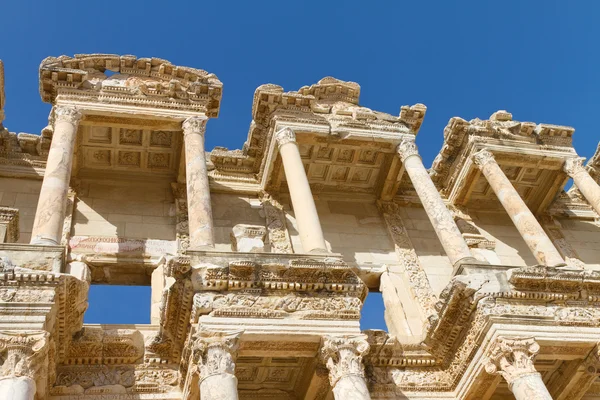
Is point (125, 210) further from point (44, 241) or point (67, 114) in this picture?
point (44, 241)

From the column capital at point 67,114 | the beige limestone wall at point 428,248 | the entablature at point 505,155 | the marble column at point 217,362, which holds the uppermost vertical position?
the entablature at point 505,155

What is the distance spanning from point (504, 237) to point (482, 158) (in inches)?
121

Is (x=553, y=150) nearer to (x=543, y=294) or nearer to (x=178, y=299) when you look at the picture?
(x=543, y=294)

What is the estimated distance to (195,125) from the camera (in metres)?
15.0

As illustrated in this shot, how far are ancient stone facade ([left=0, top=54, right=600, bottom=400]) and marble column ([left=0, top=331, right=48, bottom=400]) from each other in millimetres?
26

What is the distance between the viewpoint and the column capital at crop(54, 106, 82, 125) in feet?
46.6

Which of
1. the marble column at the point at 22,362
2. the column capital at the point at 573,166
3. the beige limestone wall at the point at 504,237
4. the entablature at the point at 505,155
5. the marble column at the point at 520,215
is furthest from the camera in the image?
the beige limestone wall at the point at 504,237

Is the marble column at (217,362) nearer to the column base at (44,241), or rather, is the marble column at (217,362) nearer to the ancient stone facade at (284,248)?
the ancient stone facade at (284,248)

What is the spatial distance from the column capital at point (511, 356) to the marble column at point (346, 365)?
94.3 inches

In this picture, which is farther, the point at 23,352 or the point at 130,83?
the point at 130,83

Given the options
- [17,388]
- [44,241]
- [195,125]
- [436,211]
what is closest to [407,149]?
[436,211]

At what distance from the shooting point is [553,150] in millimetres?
17734

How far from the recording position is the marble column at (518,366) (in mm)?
10812

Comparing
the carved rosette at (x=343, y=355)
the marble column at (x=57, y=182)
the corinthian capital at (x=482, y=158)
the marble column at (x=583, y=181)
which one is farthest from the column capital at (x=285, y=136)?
the marble column at (x=583, y=181)
